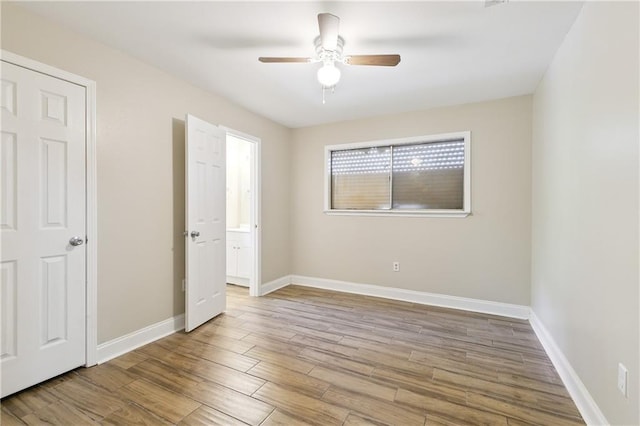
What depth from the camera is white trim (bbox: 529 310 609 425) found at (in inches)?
62.7

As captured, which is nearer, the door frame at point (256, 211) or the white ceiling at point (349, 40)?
the white ceiling at point (349, 40)

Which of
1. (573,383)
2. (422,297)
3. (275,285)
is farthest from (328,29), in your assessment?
(275,285)

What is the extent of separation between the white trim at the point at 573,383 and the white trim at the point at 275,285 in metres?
3.18

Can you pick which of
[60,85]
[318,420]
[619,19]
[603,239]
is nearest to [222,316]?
[318,420]

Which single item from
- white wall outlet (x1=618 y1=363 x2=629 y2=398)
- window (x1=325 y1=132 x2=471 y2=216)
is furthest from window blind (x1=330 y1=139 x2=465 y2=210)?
white wall outlet (x1=618 y1=363 x2=629 y2=398)

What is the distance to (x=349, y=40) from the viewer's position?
2.19m

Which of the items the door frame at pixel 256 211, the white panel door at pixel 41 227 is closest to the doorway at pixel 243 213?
the door frame at pixel 256 211

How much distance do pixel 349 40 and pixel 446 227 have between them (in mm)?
2476

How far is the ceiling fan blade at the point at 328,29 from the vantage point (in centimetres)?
177

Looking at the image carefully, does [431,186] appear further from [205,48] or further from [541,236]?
[205,48]

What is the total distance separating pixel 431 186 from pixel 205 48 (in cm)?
295

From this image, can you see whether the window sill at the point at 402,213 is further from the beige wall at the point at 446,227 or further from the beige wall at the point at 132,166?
the beige wall at the point at 132,166

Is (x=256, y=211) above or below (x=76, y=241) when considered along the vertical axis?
above

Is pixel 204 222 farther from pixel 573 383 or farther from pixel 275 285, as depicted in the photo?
pixel 573 383
